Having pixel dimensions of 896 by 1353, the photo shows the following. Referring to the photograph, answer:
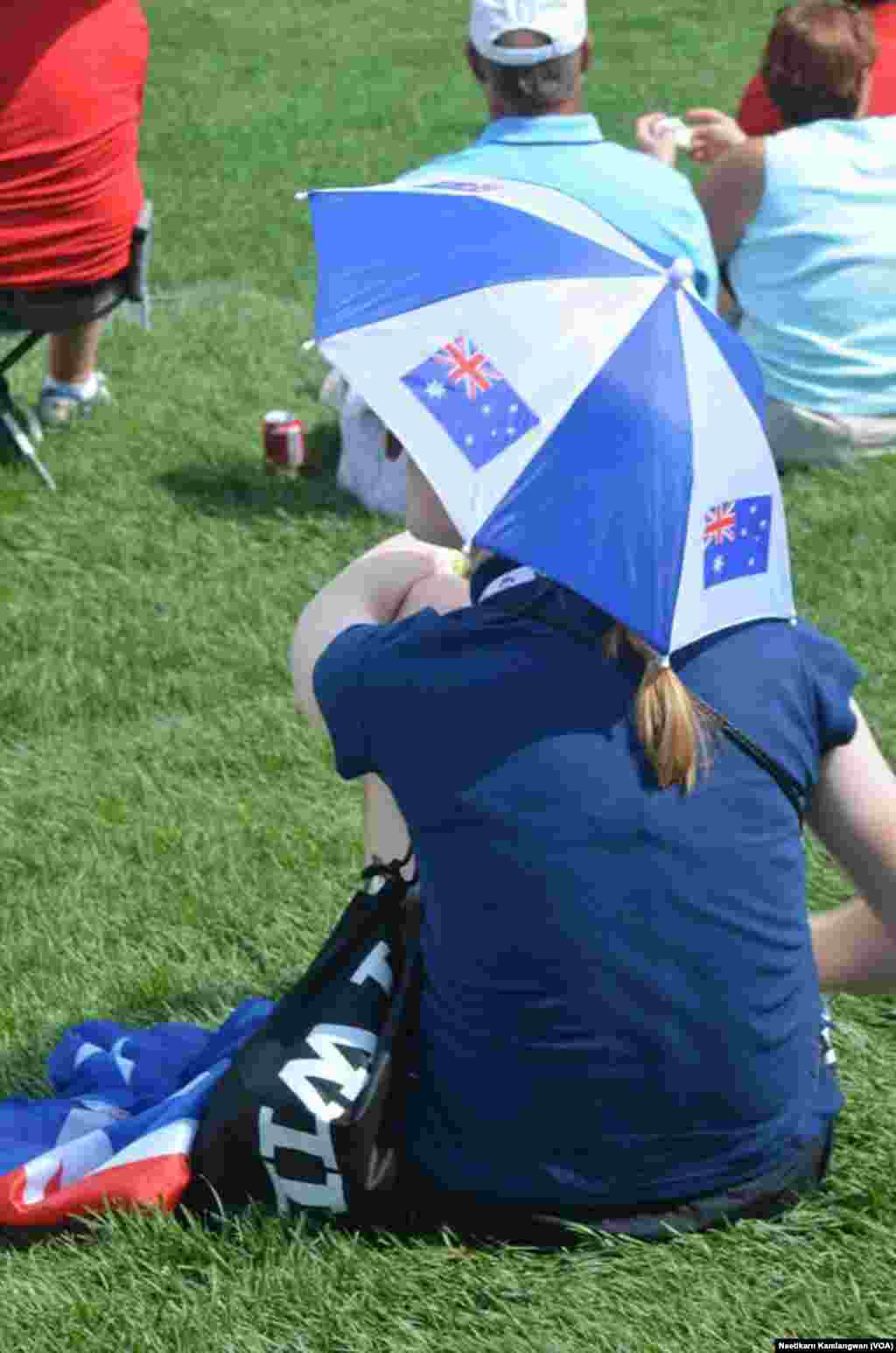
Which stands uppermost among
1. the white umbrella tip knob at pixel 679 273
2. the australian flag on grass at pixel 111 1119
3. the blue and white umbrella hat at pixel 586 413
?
the white umbrella tip knob at pixel 679 273

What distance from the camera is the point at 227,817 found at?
455cm

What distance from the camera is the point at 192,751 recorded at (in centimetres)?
487

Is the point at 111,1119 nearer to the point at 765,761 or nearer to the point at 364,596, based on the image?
the point at 364,596

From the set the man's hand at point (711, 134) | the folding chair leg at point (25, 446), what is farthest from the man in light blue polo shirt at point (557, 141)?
the folding chair leg at point (25, 446)

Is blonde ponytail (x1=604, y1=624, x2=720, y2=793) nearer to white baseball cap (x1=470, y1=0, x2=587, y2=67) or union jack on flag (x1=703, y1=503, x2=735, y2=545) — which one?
union jack on flag (x1=703, y1=503, x2=735, y2=545)

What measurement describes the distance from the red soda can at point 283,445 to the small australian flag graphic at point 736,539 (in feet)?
13.2

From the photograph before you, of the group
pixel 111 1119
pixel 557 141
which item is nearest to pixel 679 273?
pixel 111 1119

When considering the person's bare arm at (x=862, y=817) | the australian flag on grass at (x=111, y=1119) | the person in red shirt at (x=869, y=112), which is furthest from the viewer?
the person in red shirt at (x=869, y=112)

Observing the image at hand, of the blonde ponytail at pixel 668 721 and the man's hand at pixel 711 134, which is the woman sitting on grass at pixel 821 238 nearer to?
the man's hand at pixel 711 134

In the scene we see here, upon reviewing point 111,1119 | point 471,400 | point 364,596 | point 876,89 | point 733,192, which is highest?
point 471,400

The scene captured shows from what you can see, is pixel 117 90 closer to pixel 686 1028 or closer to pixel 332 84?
pixel 686 1028

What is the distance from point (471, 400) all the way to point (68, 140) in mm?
4147

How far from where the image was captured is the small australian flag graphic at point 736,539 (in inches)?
98.0

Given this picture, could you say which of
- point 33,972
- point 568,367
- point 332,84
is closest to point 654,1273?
point 568,367
